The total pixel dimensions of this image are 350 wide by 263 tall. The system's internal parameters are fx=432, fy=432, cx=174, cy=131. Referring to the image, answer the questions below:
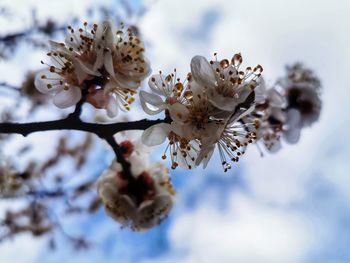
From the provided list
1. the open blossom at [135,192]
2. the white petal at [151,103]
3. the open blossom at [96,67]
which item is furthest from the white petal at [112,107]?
the open blossom at [135,192]

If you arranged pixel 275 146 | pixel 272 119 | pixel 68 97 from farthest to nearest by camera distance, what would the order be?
1. pixel 272 119
2. pixel 275 146
3. pixel 68 97

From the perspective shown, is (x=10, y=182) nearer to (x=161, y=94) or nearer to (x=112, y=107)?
(x=112, y=107)

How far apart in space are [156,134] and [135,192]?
0.81m

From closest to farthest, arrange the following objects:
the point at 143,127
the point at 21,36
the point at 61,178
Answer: the point at 143,127 → the point at 21,36 → the point at 61,178

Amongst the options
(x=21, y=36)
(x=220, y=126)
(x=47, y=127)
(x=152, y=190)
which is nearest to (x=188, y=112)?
(x=220, y=126)

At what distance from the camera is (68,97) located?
2000 millimetres

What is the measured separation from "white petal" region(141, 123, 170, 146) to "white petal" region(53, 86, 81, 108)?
397mm

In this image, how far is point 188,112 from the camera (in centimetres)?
176

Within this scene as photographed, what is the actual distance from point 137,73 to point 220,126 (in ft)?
1.82

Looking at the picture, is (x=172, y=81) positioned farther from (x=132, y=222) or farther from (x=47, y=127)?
(x=132, y=222)

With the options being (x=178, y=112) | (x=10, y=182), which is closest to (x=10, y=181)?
(x=10, y=182)

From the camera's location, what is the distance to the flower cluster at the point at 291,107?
10.9 feet

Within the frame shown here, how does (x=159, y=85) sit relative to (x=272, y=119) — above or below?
above

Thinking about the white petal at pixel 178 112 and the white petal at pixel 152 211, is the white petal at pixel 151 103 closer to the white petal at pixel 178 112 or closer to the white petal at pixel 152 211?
the white petal at pixel 178 112
